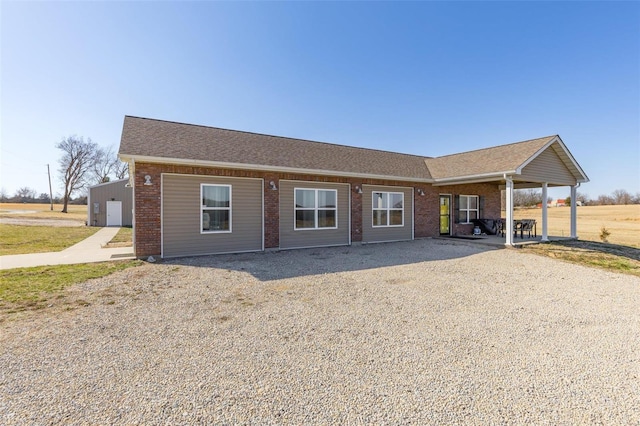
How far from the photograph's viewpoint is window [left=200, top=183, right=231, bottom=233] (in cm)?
966

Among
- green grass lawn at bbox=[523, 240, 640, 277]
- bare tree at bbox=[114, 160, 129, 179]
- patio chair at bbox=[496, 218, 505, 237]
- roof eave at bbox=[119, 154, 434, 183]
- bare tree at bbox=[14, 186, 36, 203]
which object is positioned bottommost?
green grass lawn at bbox=[523, 240, 640, 277]

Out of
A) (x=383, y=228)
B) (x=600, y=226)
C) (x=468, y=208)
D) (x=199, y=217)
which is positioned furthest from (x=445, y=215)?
(x=600, y=226)

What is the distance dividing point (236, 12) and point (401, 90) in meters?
9.54

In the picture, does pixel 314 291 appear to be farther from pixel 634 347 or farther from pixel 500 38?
pixel 500 38

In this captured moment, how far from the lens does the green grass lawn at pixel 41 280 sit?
5018mm

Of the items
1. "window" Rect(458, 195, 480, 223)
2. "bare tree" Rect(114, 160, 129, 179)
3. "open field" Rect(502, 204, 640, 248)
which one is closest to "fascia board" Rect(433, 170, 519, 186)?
"window" Rect(458, 195, 480, 223)

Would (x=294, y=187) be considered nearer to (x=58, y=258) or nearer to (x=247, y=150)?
(x=247, y=150)

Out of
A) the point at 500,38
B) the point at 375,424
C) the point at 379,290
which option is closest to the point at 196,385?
the point at 375,424

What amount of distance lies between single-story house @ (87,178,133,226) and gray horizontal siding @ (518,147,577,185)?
26.9m

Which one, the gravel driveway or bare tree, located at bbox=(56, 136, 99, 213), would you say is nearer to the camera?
the gravel driveway

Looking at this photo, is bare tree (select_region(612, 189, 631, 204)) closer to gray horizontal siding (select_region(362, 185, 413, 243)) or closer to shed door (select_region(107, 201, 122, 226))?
gray horizontal siding (select_region(362, 185, 413, 243))

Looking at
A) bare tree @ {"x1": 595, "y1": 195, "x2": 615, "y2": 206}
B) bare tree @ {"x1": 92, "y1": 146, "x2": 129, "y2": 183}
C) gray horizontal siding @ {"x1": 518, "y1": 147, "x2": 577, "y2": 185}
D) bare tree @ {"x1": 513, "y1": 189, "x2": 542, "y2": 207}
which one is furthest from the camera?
bare tree @ {"x1": 595, "y1": 195, "x2": 615, "y2": 206}

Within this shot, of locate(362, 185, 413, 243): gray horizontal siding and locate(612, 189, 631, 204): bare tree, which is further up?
locate(612, 189, 631, 204): bare tree

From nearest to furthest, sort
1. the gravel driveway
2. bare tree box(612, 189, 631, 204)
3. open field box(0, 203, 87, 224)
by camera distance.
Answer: the gravel driveway → open field box(0, 203, 87, 224) → bare tree box(612, 189, 631, 204)
